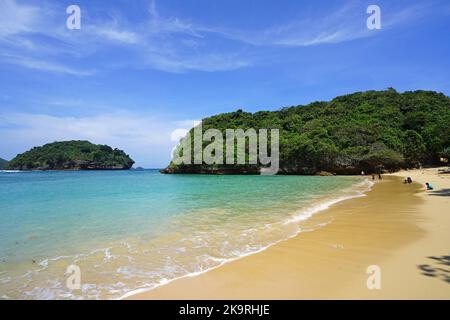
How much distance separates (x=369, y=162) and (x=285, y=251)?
51.5 m

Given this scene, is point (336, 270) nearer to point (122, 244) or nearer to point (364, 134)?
point (122, 244)

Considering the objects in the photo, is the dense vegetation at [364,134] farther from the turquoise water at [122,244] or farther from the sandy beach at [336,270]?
the turquoise water at [122,244]

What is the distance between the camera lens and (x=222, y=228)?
27.1 feet

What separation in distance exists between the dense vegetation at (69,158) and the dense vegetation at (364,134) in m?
74.5

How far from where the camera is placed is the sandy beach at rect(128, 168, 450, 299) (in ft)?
12.0

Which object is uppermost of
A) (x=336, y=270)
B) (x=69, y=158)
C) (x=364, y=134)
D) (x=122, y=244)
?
(x=364, y=134)

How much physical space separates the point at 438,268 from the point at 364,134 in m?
57.6

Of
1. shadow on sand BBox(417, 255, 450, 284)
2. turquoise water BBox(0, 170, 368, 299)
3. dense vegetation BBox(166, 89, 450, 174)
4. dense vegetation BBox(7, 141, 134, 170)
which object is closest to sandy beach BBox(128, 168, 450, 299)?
shadow on sand BBox(417, 255, 450, 284)

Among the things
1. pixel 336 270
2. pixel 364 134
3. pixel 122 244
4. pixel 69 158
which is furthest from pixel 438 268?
pixel 69 158

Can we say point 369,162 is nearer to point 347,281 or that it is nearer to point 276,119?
point 276,119

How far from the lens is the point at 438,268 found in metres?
4.29

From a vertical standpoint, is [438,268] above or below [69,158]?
below

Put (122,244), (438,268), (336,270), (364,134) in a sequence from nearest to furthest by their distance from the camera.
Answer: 1. (438,268)
2. (336,270)
3. (122,244)
4. (364,134)
